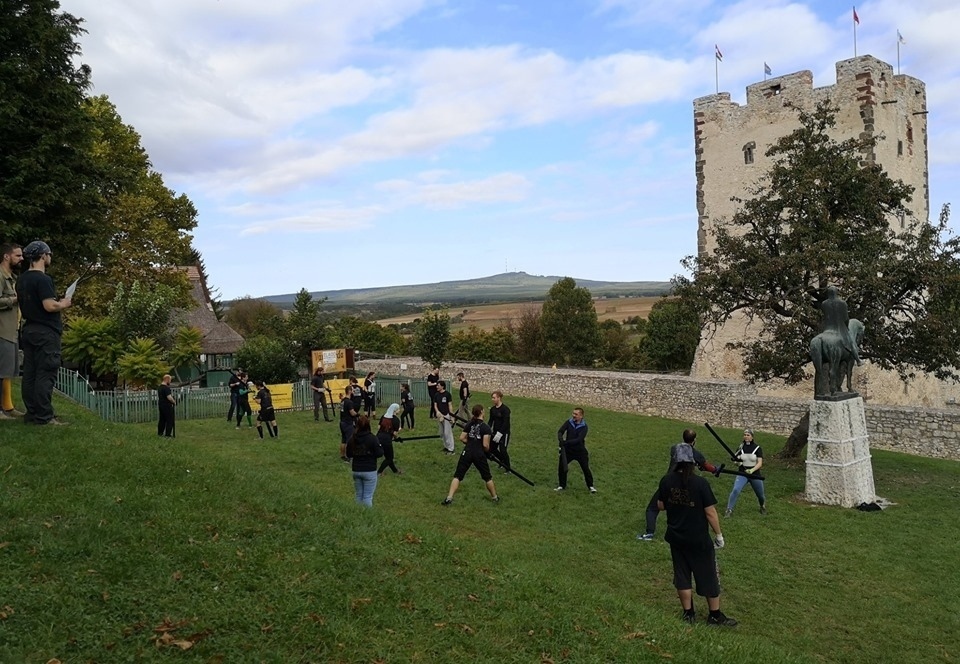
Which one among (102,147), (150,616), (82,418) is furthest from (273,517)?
(102,147)

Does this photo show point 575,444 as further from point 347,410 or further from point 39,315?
point 39,315

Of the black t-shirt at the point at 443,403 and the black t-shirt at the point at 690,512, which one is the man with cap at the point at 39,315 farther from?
the black t-shirt at the point at 443,403

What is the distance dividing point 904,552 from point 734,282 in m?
→ 7.42

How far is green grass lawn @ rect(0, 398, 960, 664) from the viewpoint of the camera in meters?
5.20

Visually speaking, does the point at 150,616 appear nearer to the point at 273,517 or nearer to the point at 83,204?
the point at 273,517

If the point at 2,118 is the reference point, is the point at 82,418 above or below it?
below

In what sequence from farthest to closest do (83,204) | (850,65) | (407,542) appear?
(850,65), (83,204), (407,542)

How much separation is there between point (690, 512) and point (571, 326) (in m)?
41.8

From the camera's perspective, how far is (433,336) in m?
29.4

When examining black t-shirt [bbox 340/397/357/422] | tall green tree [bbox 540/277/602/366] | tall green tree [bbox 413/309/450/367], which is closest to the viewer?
black t-shirt [bbox 340/397/357/422]

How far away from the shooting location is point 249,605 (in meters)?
5.48

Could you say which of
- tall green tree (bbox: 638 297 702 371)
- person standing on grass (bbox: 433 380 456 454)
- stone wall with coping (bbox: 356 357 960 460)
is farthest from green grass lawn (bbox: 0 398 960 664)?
tall green tree (bbox: 638 297 702 371)

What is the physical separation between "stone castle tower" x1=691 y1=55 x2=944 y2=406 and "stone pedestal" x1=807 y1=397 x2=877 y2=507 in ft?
41.3

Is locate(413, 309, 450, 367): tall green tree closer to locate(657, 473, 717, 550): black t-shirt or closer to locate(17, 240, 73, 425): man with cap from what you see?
locate(17, 240, 73, 425): man with cap
